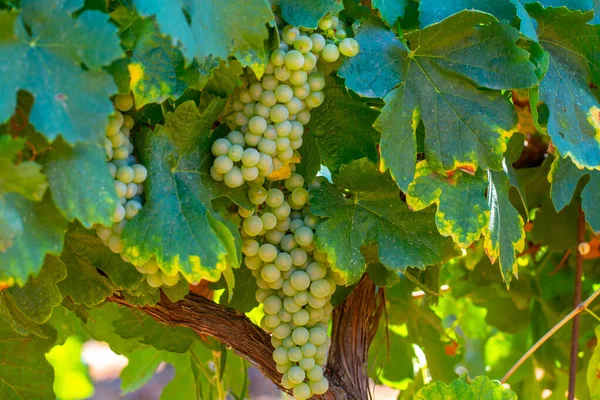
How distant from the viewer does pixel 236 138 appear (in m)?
0.81

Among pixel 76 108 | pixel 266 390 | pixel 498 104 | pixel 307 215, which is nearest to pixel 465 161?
pixel 498 104

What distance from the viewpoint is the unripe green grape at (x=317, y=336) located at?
35.2 inches

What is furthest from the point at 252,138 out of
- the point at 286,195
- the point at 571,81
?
the point at 571,81

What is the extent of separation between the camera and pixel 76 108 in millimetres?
628

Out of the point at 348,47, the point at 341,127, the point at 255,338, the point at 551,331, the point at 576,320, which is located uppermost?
the point at 348,47

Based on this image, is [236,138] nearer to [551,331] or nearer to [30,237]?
[30,237]

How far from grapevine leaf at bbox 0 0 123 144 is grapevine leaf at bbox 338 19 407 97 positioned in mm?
280

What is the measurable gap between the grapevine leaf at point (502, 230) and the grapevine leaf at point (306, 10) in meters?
0.28

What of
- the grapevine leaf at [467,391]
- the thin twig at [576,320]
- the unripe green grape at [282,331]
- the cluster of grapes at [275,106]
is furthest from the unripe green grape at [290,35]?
the thin twig at [576,320]

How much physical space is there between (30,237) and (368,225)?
0.40m

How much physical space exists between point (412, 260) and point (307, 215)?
13cm

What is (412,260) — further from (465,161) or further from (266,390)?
(266,390)

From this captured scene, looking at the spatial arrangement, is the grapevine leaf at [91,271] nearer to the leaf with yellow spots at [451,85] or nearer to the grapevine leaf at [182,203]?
the grapevine leaf at [182,203]

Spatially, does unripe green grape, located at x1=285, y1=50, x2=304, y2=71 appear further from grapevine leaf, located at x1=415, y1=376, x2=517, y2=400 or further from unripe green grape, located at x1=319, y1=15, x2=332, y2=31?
grapevine leaf, located at x1=415, y1=376, x2=517, y2=400
